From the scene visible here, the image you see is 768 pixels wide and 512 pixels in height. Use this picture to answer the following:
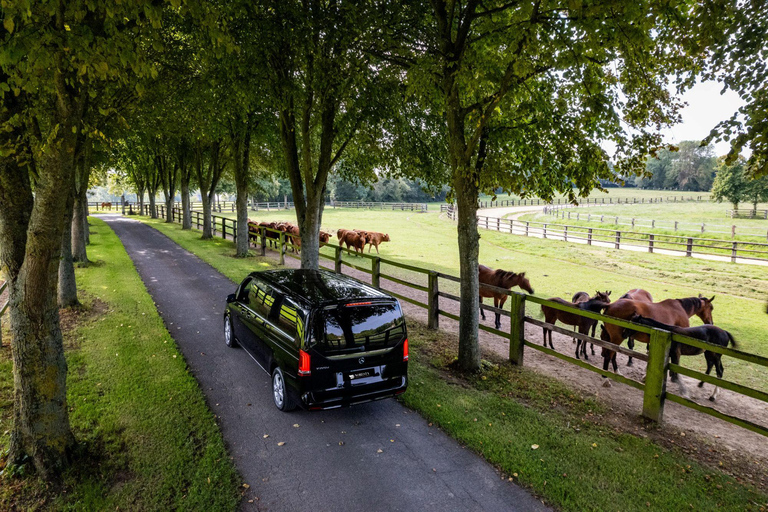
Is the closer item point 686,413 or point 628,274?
point 686,413

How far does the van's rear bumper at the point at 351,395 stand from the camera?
5.50m

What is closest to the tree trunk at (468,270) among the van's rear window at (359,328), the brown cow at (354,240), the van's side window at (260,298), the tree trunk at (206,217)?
the van's rear window at (359,328)

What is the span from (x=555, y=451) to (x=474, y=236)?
369cm

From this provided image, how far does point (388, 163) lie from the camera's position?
12.3 m

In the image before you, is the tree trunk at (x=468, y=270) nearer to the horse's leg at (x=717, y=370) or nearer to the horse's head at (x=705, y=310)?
the horse's leg at (x=717, y=370)

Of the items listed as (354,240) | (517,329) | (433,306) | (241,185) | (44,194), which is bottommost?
(433,306)

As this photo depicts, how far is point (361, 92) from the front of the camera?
35.8 ft

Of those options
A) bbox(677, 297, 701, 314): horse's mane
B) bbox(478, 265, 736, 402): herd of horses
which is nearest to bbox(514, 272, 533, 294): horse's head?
bbox(478, 265, 736, 402): herd of horses

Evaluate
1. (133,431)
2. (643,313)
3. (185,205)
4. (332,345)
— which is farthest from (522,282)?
(185,205)

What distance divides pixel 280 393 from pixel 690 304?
326 inches

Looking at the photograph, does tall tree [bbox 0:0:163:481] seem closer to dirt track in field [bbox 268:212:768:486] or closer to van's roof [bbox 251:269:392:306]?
van's roof [bbox 251:269:392:306]

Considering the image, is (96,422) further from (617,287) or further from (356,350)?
(617,287)

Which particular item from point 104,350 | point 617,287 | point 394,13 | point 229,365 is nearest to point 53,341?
point 229,365

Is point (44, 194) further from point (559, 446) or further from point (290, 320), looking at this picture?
point (559, 446)
